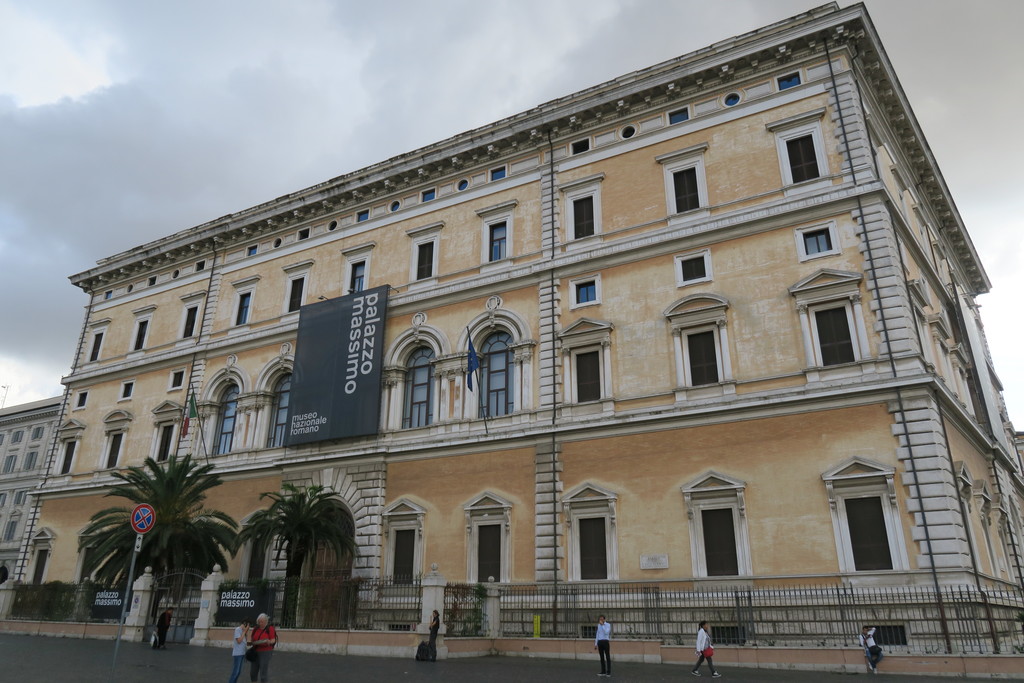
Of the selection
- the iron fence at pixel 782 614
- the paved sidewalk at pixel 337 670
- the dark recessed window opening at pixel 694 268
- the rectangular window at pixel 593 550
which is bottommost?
the paved sidewalk at pixel 337 670

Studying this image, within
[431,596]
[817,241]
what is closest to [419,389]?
[431,596]

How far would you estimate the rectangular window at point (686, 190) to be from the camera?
73.4 feet

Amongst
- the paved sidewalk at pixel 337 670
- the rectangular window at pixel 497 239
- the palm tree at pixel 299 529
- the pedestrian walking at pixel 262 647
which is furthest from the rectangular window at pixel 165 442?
the pedestrian walking at pixel 262 647

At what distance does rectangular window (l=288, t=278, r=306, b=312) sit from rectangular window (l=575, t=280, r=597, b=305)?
1222 cm

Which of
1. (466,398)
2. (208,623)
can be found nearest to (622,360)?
(466,398)

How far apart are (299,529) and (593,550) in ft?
28.9

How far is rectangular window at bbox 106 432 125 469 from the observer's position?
3212cm

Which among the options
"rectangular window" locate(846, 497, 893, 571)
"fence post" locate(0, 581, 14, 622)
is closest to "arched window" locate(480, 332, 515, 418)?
"rectangular window" locate(846, 497, 893, 571)

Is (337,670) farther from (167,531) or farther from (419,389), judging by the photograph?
(167,531)

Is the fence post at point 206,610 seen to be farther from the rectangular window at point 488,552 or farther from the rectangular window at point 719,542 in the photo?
the rectangular window at point 719,542

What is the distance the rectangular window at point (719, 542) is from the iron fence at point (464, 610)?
228 inches

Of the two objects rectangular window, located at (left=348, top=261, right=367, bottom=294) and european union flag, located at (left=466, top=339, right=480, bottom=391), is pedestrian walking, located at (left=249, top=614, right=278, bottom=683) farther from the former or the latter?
rectangular window, located at (left=348, top=261, right=367, bottom=294)

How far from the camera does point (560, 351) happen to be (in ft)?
73.8

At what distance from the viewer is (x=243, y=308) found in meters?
31.2
